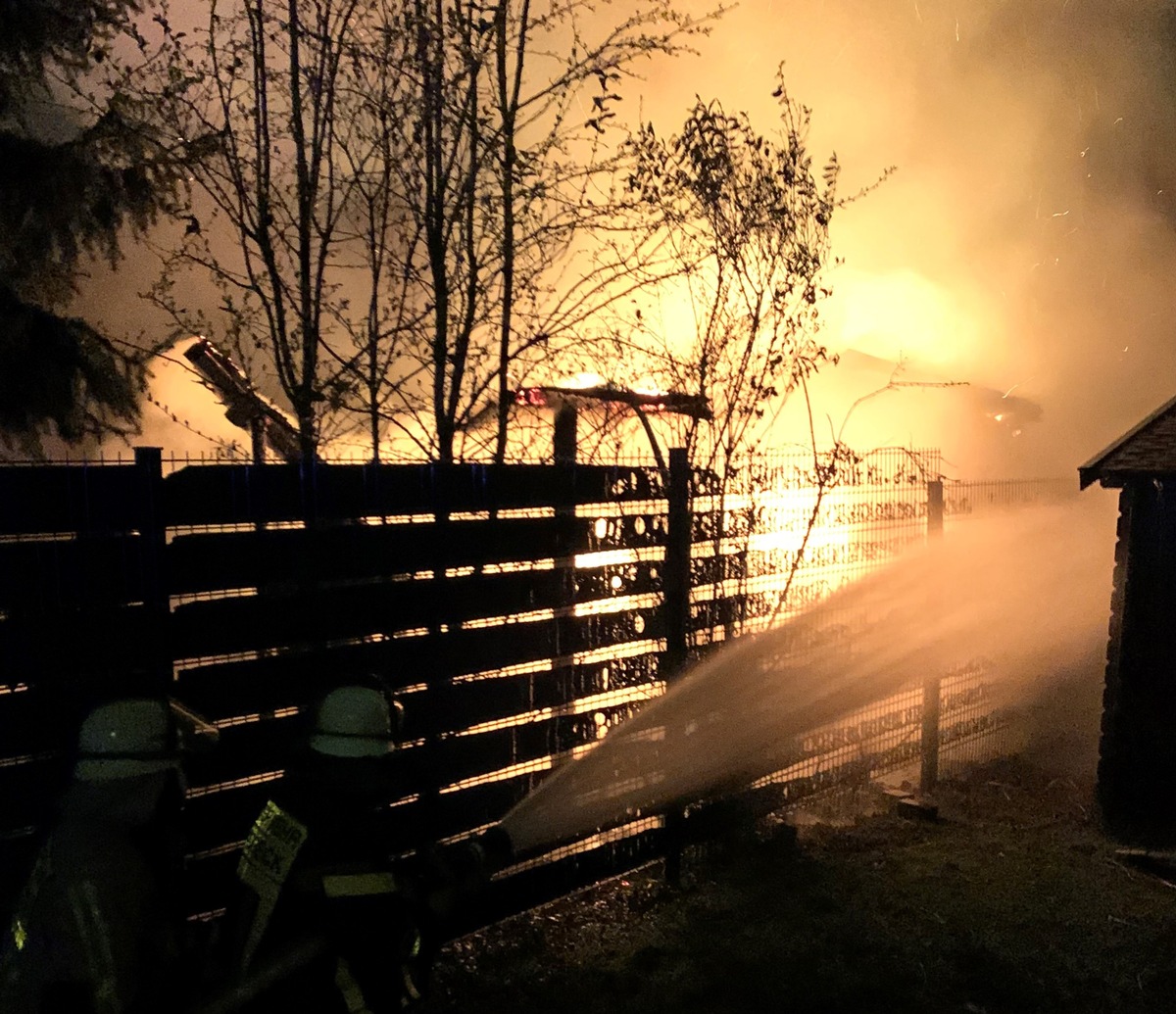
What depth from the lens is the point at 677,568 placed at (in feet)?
18.5

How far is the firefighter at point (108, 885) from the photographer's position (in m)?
2.16

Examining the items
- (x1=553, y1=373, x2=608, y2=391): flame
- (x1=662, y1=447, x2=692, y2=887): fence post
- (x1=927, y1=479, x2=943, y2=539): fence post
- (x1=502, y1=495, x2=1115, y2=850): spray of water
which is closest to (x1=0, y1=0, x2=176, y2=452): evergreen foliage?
(x1=553, y1=373, x2=608, y2=391): flame

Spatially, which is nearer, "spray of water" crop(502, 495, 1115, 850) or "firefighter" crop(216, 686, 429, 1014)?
"firefighter" crop(216, 686, 429, 1014)

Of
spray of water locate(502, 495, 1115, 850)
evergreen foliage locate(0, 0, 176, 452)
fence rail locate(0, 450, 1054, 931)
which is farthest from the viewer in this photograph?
evergreen foliage locate(0, 0, 176, 452)

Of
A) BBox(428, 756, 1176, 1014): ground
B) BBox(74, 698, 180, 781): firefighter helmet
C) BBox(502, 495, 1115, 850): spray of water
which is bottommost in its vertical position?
BBox(428, 756, 1176, 1014): ground

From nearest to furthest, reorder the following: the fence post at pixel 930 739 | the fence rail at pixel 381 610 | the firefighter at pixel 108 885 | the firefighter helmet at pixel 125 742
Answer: the firefighter at pixel 108 885 → the firefighter helmet at pixel 125 742 → the fence rail at pixel 381 610 → the fence post at pixel 930 739

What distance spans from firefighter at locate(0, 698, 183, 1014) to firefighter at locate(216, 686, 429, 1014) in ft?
0.65

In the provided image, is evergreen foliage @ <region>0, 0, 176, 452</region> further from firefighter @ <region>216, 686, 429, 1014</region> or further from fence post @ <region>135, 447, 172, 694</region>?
firefighter @ <region>216, 686, 429, 1014</region>

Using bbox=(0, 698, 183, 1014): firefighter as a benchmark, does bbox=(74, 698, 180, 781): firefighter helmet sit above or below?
above

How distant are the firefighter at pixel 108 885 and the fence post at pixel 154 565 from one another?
987mm

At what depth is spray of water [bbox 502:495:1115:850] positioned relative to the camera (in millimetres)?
5348

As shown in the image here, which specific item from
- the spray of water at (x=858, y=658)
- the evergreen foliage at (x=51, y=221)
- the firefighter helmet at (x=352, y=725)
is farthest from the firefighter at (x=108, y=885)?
the evergreen foliage at (x=51, y=221)

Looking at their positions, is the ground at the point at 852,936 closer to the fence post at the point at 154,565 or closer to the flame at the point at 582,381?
the fence post at the point at 154,565

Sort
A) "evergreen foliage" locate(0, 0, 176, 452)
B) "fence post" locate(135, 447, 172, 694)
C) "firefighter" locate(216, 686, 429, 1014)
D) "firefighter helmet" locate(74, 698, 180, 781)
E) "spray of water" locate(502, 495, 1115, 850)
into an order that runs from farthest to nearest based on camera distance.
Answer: "evergreen foliage" locate(0, 0, 176, 452) < "spray of water" locate(502, 495, 1115, 850) < "fence post" locate(135, 447, 172, 694) < "firefighter helmet" locate(74, 698, 180, 781) < "firefighter" locate(216, 686, 429, 1014)
